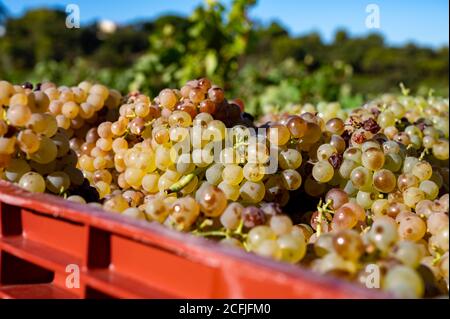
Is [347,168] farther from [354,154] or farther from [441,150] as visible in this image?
[441,150]

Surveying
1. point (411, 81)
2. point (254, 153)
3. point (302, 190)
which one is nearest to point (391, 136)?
point (302, 190)

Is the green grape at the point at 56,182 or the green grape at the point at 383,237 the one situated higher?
the green grape at the point at 56,182

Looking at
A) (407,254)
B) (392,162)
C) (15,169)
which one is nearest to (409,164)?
(392,162)

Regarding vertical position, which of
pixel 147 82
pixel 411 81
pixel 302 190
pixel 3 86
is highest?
pixel 411 81

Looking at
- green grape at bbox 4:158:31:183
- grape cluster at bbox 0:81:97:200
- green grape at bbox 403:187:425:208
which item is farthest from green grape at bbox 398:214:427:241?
green grape at bbox 4:158:31:183

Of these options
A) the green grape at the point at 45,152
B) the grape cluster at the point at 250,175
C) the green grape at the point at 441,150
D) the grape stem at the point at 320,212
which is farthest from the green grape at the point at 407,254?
the green grape at the point at 45,152

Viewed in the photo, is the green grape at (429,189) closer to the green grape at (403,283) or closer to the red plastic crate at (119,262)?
the green grape at (403,283)

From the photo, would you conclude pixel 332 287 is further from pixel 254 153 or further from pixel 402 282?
pixel 254 153
